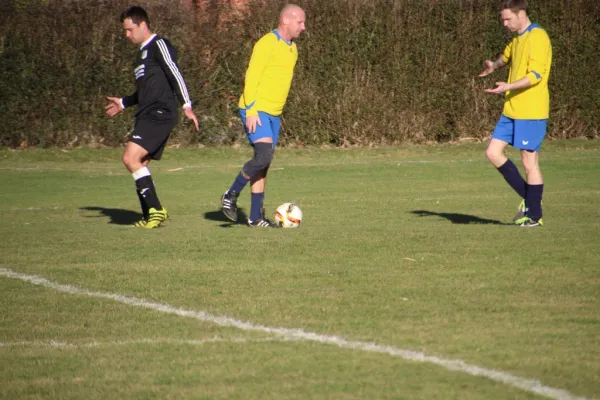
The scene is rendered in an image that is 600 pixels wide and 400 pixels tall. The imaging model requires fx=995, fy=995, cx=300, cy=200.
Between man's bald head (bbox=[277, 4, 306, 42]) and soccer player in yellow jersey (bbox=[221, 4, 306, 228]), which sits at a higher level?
man's bald head (bbox=[277, 4, 306, 42])

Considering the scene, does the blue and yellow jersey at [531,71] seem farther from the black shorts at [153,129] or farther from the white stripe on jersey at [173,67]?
the black shorts at [153,129]

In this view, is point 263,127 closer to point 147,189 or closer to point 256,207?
point 256,207

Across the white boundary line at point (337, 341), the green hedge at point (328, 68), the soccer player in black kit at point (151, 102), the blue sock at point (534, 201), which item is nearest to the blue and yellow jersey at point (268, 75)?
the soccer player in black kit at point (151, 102)

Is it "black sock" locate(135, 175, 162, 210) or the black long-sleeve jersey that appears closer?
the black long-sleeve jersey

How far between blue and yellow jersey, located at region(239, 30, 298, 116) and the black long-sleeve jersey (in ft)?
2.40

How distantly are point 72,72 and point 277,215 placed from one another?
1126cm

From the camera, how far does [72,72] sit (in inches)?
800

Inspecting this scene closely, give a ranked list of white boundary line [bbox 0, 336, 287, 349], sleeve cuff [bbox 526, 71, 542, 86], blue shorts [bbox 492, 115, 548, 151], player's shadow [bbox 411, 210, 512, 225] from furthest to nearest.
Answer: player's shadow [bbox 411, 210, 512, 225], blue shorts [bbox 492, 115, 548, 151], sleeve cuff [bbox 526, 71, 542, 86], white boundary line [bbox 0, 336, 287, 349]

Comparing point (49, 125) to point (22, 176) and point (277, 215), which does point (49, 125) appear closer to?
point (22, 176)

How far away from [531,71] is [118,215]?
5198 millimetres

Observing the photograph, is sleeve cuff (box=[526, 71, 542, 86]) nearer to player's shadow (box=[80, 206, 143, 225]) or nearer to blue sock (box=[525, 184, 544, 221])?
blue sock (box=[525, 184, 544, 221])

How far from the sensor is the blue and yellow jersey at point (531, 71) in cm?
962

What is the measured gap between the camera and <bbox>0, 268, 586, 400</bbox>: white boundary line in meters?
4.44

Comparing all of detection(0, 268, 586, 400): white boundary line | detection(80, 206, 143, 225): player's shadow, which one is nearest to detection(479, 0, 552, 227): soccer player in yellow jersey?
detection(80, 206, 143, 225): player's shadow
